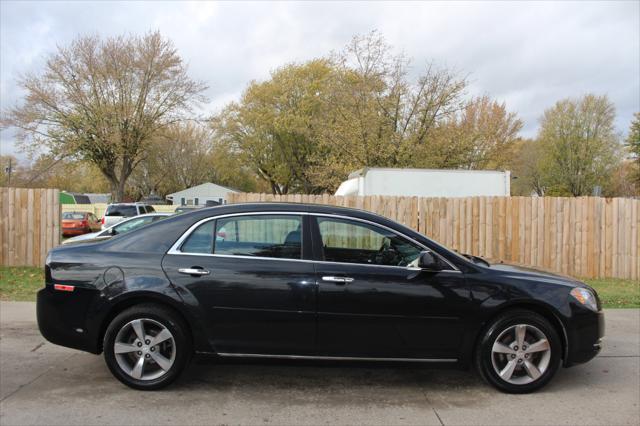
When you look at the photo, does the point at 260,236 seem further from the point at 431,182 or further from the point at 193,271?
the point at 431,182

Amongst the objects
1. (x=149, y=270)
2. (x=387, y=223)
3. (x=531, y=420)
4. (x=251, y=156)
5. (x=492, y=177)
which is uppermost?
(x=251, y=156)

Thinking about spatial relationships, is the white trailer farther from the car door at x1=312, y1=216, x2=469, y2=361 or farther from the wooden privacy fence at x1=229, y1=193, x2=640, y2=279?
the car door at x1=312, y1=216, x2=469, y2=361

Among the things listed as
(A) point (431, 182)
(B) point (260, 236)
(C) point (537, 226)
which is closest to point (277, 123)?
(A) point (431, 182)

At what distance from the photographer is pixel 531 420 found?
12.5ft

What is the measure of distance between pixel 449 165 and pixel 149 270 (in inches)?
795

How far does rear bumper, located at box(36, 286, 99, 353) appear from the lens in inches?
168

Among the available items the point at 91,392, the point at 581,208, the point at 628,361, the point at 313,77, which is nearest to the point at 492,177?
the point at 581,208

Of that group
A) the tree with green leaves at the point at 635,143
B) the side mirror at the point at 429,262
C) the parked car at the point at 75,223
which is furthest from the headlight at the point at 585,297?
the tree with green leaves at the point at 635,143

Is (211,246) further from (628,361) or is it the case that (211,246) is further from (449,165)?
(449,165)

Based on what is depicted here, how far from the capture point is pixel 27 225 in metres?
11.3

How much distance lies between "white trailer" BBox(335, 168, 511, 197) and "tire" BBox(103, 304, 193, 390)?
8712mm

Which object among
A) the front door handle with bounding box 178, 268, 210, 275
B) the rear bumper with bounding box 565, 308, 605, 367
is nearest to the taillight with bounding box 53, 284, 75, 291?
the front door handle with bounding box 178, 268, 210, 275

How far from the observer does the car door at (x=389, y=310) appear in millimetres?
Answer: 4180

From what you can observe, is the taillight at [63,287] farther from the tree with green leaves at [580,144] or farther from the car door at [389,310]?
the tree with green leaves at [580,144]
